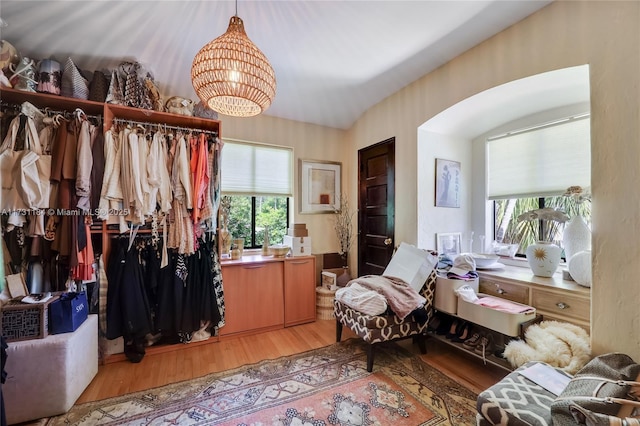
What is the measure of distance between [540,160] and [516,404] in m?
2.15

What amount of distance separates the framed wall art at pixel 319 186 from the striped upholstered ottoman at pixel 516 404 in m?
2.64

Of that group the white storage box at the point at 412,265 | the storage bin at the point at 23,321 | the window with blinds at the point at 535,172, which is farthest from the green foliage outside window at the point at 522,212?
the storage bin at the point at 23,321

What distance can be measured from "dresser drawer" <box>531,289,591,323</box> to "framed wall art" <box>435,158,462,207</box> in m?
1.16

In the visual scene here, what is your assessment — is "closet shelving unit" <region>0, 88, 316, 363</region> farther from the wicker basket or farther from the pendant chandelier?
the pendant chandelier

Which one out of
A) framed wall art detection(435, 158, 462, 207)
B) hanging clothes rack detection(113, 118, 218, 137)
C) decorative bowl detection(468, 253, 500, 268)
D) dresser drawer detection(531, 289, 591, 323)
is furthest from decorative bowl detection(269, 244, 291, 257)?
dresser drawer detection(531, 289, 591, 323)

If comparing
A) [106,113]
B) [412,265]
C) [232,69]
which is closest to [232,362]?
[412,265]

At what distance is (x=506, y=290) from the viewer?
2.08m

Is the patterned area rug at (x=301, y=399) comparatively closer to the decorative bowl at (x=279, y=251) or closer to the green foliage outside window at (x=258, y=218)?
the decorative bowl at (x=279, y=251)

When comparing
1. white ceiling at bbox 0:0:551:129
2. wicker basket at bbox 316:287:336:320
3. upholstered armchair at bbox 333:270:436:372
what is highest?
white ceiling at bbox 0:0:551:129

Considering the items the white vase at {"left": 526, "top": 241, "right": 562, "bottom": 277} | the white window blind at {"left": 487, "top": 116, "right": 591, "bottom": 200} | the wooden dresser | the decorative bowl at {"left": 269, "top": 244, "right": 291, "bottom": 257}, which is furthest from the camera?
the decorative bowl at {"left": 269, "top": 244, "right": 291, "bottom": 257}

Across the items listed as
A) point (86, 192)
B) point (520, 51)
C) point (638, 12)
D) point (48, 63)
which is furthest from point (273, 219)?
point (638, 12)

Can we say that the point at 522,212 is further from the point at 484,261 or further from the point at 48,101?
the point at 48,101

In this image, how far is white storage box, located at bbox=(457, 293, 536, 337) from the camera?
1.75 meters

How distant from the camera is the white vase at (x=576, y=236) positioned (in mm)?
1882
